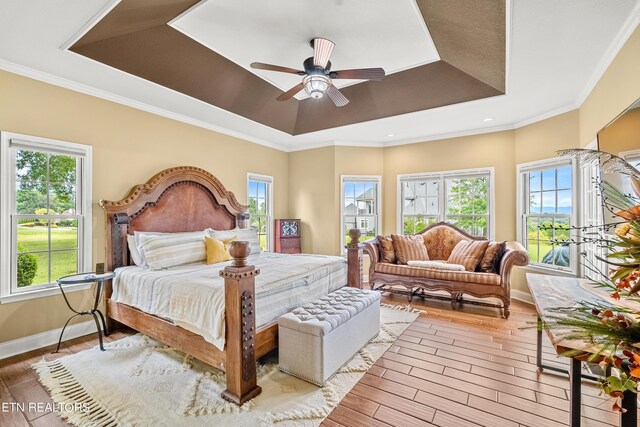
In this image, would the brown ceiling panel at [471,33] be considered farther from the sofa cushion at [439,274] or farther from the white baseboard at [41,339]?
the white baseboard at [41,339]

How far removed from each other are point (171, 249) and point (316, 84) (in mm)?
2403

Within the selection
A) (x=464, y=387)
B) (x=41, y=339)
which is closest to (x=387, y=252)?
(x=464, y=387)

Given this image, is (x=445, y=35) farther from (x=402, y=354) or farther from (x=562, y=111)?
(x=402, y=354)

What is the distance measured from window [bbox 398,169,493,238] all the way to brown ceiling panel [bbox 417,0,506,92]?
6.99 feet

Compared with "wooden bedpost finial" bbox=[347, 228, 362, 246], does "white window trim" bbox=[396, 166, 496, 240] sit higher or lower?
higher

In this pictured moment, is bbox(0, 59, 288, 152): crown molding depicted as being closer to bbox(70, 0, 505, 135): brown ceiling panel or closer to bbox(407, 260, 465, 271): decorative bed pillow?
bbox(70, 0, 505, 135): brown ceiling panel

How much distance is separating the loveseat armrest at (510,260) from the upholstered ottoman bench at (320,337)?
2.14 metres

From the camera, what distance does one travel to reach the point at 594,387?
2.18 metres

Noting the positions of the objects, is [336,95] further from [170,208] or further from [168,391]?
[168,391]

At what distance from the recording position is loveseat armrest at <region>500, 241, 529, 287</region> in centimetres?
353

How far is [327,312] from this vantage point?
2457 millimetres

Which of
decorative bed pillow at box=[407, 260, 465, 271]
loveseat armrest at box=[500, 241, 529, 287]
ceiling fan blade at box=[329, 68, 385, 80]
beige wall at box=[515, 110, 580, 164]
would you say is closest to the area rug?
decorative bed pillow at box=[407, 260, 465, 271]

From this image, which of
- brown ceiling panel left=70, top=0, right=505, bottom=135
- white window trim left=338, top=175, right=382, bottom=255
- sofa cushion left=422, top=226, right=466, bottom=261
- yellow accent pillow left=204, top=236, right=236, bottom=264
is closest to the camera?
brown ceiling panel left=70, top=0, right=505, bottom=135

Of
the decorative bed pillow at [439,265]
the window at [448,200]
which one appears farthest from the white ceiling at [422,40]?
the decorative bed pillow at [439,265]
